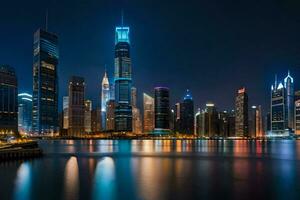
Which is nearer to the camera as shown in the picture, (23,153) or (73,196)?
(73,196)

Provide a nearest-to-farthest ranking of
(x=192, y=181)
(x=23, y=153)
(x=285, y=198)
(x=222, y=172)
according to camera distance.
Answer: (x=285, y=198), (x=192, y=181), (x=222, y=172), (x=23, y=153)

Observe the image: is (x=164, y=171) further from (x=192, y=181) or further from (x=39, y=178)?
(x=39, y=178)

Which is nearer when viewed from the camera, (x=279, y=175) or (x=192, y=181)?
(x=192, y=181)

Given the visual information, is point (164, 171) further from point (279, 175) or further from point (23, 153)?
point (23, 153)

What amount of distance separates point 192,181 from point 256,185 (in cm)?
818

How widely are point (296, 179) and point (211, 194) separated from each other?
1714 centimetres

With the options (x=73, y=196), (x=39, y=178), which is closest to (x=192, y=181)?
(x=73, y=196)

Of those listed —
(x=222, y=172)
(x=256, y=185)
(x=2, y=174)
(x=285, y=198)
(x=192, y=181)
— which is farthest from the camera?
(x=222, y=172)

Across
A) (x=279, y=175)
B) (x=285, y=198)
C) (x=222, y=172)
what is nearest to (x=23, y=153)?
(x=222, y=172)

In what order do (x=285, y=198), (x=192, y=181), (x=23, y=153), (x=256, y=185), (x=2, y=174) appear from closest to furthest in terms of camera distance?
(x=285, y=198) → (x=256, y=185) → (x=192, y=181) → (x=2, y=174) → (x=23, y=153)

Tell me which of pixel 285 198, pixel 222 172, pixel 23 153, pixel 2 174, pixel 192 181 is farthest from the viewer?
pixel 23 153

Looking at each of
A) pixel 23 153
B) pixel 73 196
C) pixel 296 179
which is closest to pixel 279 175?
pixel 296 179

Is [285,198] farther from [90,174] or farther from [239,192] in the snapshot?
[90,174]

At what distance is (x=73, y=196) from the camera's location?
137 feet
